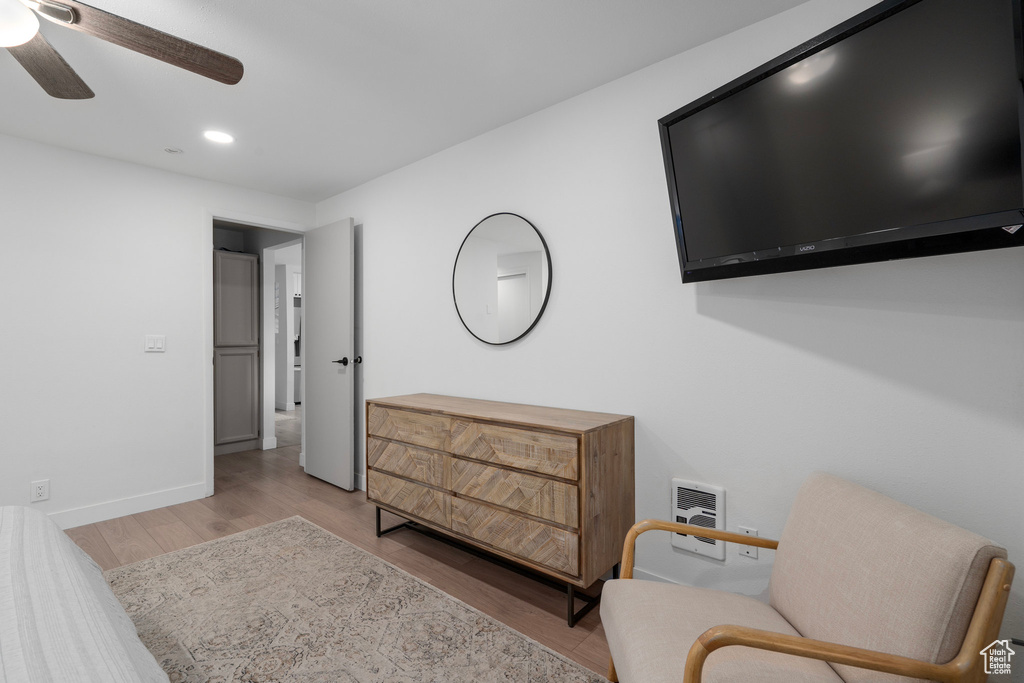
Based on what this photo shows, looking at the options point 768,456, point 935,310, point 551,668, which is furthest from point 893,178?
point 551,668

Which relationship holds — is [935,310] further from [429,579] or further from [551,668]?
[429,579]

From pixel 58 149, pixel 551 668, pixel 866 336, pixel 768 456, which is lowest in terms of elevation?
pixel 551 668

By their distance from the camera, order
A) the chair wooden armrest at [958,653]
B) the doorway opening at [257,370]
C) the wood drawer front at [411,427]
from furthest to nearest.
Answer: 1. the doorway opening at [257,370]
2. the wood drawer front at [411,427]
3. the chair wooden armrest at [958,653]

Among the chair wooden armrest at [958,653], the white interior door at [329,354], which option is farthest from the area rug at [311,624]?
the white interior door at [329,354]

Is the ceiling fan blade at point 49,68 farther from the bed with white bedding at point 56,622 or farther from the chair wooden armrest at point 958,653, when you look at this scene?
the chair wooden armrest at point 958,653

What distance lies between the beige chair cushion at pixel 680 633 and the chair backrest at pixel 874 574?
10 centimetres

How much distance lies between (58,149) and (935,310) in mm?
4744

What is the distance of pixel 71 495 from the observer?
3.11 meters

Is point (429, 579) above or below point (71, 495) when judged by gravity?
below

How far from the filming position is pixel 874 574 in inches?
46.1

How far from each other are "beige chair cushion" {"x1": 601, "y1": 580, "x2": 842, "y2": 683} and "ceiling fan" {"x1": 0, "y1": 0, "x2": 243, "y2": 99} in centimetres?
209

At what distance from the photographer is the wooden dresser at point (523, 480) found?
1.95 m

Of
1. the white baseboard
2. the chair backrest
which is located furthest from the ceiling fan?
the white baseboard

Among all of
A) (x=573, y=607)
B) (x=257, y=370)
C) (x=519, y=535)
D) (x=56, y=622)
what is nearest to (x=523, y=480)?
(x=519, y=535)
